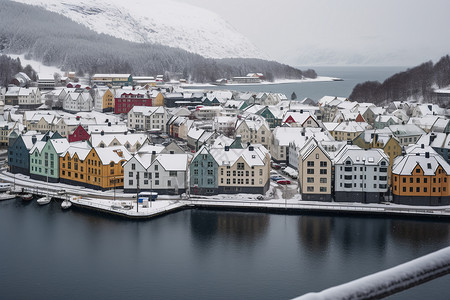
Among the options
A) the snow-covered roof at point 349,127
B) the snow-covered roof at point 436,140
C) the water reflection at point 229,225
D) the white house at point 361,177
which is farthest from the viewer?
the snow-covered roof at point 349,127

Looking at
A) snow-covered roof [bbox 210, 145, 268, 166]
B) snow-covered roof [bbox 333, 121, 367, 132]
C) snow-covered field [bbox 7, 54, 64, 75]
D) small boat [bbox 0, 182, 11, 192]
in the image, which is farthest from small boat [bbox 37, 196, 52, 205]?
snow-covered field [bbox 7, 54, 64, 75]

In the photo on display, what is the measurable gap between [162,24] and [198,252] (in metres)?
143

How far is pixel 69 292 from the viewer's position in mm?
12938

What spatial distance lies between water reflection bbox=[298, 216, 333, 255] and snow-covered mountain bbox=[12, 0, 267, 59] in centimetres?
12123

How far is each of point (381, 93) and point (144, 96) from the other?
22818mm

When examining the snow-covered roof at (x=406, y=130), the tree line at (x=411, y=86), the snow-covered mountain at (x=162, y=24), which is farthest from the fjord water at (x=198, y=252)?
the snow-covered mountain at (x=162, y=24)

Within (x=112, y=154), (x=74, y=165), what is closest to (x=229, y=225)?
(x=112, y=154)

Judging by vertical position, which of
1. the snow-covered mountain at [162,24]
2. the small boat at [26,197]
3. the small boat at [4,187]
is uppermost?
the snow-covered mountain at [162,24]

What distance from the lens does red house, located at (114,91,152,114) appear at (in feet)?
149

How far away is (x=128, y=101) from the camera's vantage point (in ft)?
150

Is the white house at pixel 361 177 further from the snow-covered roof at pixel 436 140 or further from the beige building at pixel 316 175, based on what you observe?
the snow-covered roof at pixel 436 140

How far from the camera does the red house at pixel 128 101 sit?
45375 mm

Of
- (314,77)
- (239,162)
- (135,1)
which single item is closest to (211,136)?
(239,162)

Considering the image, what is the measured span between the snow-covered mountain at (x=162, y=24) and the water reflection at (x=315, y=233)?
121234mm
